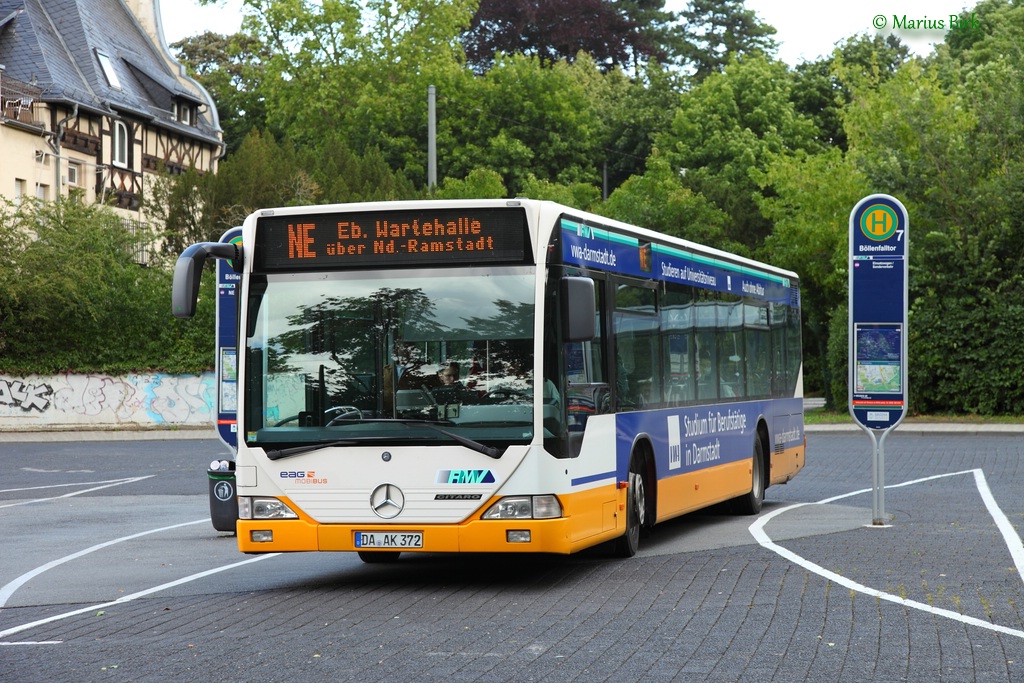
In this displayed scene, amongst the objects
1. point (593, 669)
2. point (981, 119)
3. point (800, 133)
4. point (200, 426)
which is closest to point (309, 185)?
point (200, 426)

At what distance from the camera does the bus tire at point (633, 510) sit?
12.9 metres

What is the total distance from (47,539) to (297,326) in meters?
6.18

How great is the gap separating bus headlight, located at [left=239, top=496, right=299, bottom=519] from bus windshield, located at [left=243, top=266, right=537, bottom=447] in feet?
1.41

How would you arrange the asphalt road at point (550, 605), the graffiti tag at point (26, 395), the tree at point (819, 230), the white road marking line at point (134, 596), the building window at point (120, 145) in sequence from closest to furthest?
the asphalt road at point (550, 605), the white road marking line at point (134, 596), the graffiti tag at point (26, 395), the tree at point (819, 230), the building window at point (120, 145)

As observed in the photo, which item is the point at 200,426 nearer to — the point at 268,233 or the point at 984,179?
the point at 984,179

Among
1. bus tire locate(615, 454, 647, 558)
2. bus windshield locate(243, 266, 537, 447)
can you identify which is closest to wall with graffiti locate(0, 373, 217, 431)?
bus tire locate(615, 454, 647, 558)

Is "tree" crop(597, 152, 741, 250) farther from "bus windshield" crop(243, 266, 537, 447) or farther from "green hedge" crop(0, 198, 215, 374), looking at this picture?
"bus windshield" crop(243, 266, 537, 447)

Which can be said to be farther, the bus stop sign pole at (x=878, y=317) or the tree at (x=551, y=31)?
the tree at (x=551, y=31)

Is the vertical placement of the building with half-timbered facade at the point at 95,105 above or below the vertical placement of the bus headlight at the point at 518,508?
above

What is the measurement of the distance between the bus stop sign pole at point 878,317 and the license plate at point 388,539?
21.3ft

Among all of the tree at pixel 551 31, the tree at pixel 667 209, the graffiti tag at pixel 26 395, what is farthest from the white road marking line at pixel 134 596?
the tree at pixel 551 31

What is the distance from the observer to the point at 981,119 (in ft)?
128

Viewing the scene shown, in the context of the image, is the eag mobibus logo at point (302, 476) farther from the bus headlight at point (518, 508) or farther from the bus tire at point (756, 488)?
the bus tire at point (756, 488)

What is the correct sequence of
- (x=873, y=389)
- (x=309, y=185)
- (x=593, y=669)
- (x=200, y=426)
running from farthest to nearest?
(x=309, y=185), (x=200, y=426), (x=873, y=389), (x=593, y=669)
